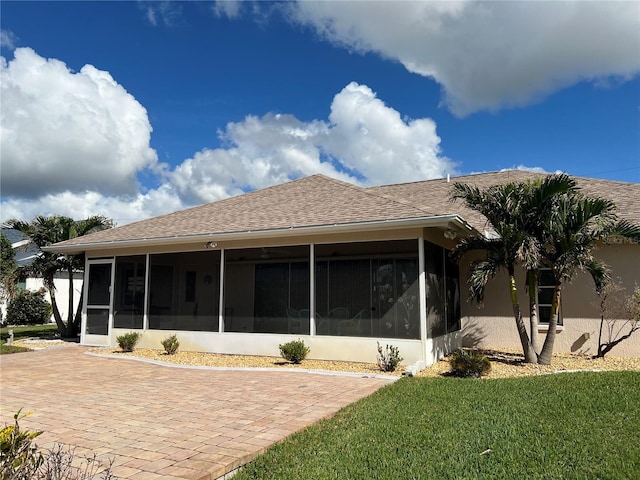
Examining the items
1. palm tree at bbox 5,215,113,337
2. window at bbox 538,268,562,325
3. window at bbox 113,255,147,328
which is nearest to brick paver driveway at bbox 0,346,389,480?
window at bbox 113,255,147,328

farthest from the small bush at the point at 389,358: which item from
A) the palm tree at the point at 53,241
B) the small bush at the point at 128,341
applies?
the palm tree at the point at 53,241

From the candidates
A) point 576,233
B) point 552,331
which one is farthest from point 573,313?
point 576,233

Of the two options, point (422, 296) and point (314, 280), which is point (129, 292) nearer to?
point (314, 280)

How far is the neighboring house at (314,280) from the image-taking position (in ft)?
34.1

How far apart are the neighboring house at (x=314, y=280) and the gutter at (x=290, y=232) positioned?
0.11 ft

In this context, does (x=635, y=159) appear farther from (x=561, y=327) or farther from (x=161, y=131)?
(x=161, y=131)

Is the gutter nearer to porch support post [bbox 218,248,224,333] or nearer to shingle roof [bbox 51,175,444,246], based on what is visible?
shingle roof [bbox 51,175,444,246]

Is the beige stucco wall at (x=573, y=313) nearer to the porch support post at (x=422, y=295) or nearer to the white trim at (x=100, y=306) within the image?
the porch support post at (x=422, y=295)

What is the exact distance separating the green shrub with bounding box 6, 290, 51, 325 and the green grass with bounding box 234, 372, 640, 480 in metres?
22.8

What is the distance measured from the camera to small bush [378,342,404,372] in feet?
31.2

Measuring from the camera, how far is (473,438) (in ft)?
16.0

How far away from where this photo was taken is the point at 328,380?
28.5 feet

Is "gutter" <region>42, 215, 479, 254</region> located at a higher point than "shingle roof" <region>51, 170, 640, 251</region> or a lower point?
lower

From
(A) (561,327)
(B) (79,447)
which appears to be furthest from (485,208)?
(B) (79,447)
